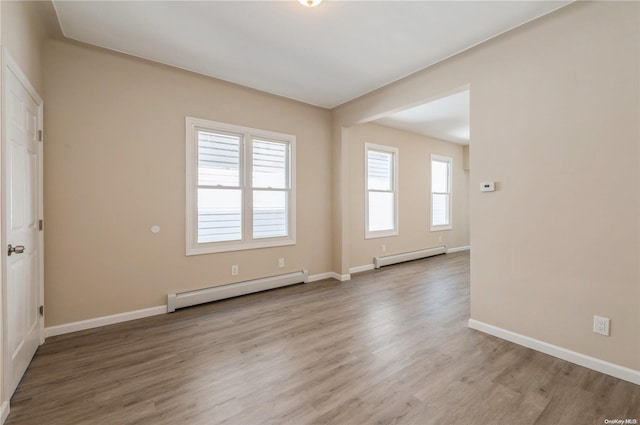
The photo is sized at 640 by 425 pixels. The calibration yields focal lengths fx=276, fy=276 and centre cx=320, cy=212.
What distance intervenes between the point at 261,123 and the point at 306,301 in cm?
257

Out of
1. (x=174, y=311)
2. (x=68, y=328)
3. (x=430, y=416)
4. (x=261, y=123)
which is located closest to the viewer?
(x=430, y=416)

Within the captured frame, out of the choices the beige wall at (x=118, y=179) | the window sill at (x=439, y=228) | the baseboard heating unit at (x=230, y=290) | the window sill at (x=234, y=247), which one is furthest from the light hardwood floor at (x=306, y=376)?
the window sill at (x=439, y=228)

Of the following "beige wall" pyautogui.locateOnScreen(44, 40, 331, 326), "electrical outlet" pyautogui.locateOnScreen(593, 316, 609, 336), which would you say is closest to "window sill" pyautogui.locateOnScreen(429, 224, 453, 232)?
"electrical outlet" pyautogui.locateOnScreen(593, 316, 609, 336)

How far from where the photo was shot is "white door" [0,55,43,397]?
67.5 inches

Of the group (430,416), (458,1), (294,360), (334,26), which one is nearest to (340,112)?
(334,26)

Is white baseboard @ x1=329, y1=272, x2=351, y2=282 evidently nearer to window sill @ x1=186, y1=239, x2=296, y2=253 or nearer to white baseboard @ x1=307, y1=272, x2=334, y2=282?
white baseboard @ x1=307, y1=272, x2=334, y2=282

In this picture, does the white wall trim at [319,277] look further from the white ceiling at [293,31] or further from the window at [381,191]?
the white ceiling at [293,31]

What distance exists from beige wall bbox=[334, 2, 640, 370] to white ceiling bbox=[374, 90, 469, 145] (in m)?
1.55

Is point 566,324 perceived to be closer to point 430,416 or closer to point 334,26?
point 430,416

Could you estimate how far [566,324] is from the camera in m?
2.24

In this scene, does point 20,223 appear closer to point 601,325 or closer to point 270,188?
point 270,188

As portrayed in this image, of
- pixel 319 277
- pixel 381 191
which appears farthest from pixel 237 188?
pixel 381 191

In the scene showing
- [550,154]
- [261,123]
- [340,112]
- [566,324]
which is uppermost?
[340,112]

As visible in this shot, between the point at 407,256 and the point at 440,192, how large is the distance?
2108mm
